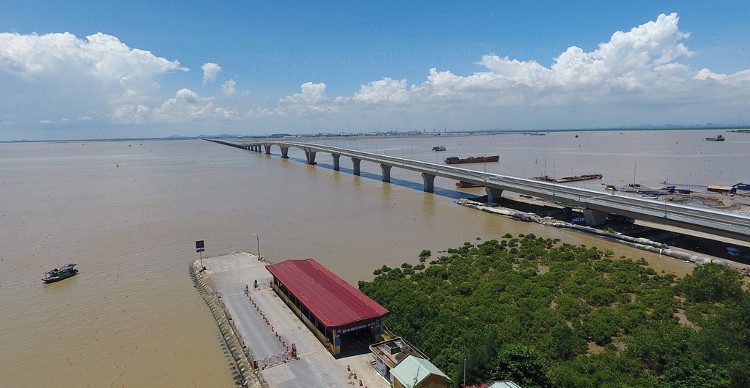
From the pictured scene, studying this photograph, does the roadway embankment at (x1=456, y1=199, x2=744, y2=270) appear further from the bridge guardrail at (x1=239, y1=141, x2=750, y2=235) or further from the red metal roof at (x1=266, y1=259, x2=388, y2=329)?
the red metal roof at (x1=266, y1=259, x2=388, y2=329)

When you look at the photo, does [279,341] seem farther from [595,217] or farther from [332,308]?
[595,217]

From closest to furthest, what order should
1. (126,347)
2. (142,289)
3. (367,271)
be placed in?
(126,347)
(142,289)
(367,271)

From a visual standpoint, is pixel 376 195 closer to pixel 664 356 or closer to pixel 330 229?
pixel 330 229

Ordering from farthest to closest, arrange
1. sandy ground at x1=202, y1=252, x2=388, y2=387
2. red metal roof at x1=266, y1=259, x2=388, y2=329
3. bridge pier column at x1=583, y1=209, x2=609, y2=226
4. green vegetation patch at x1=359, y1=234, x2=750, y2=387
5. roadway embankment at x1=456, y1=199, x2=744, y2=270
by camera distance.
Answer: bridge pier column at x1=583, y1=209, x2=609, y2=226 < roadway embankment at x1=456, y1=199, x2=744, y2=270 < red metal roof at x1=266, y1=259, x2=388, y2=329 < sandy ground at x1=202, y1=252, x2=388, y2=387 < green vegetation patch at x1=359, y1=234, x2=750, y2=387

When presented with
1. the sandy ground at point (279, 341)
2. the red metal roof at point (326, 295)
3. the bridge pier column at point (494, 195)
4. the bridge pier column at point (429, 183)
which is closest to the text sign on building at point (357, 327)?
the red metal roof at point (326, 295)

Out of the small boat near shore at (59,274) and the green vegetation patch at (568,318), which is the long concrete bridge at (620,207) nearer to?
the green vegetation patch at (568,318)

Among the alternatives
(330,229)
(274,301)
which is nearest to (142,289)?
(274,301)

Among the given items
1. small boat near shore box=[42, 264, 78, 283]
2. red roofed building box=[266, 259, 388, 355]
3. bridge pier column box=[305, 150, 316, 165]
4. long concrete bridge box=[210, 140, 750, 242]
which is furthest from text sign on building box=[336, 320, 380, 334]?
bridge pier column box=[305, 150, 316, 165]
